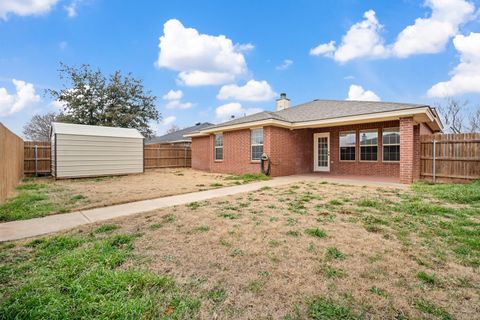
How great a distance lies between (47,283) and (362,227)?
4.21m

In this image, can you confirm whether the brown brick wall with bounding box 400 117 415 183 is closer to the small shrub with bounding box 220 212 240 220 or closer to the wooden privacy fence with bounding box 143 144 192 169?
the small shrub with bounding box 220 212 240 220

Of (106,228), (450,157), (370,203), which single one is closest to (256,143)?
(370,203)

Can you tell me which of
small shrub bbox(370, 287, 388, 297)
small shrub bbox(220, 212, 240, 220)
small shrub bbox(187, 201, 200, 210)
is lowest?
small shrub bbox(370, 287, 388, 297)

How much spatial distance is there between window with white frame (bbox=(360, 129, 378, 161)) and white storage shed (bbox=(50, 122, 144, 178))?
1222 cm

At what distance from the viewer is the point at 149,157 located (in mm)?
17312

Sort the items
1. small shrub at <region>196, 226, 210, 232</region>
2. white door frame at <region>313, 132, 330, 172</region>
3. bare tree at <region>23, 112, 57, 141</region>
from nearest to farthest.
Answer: small shrub at <region>196, 226, 210, 232</region>
white door frame at <region>313, 132, 330, 172</region>
bare tree at <region>23, 112, 57, 141</region>

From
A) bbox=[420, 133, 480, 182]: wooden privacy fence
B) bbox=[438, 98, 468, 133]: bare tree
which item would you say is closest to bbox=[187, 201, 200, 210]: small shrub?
bbox=[420, 133, 480, 182]: wooden privacy fence

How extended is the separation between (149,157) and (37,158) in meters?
6.27

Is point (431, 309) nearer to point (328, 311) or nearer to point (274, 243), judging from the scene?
point (328, 311)

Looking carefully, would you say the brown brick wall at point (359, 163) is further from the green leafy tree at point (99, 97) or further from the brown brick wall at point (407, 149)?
the green leafy tree at point (99, 97)

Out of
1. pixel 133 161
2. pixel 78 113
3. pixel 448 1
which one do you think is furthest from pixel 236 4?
pixel 78 113

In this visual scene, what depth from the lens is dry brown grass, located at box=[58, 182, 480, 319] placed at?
77.4 inches

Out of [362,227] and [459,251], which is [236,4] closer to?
[362,227]

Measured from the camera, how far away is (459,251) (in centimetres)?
295
